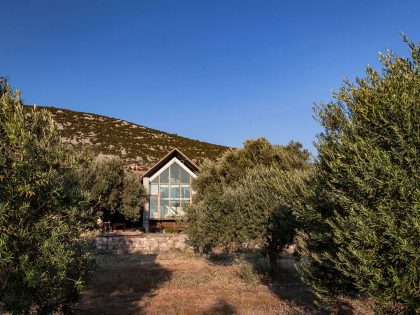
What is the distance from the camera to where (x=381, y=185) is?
809 centimetres

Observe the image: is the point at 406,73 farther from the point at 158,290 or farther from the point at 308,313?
the point at 158,290

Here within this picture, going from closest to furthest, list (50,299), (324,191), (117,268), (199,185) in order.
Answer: (50,299), (324,191), (117,268), (199,185)

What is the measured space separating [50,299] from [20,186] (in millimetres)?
3276

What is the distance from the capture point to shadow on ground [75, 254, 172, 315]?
15.8 m

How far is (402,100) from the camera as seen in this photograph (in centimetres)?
838

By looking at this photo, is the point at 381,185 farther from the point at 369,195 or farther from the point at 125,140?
the point at 125,140

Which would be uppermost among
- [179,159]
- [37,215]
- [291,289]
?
[179,159]

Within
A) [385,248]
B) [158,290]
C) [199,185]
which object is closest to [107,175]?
[199,185]

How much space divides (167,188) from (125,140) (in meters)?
34.6

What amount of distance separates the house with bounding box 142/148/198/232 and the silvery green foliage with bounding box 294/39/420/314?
36.4m

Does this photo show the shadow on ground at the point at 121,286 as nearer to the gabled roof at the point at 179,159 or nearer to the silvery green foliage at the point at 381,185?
the silvery green foliage at the point at 381,185

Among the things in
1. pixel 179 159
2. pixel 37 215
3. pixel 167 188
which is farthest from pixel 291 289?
pixel 179 159

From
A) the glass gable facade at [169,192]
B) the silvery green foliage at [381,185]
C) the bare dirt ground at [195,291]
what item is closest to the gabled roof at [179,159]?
the glass gable facade at [169,192]

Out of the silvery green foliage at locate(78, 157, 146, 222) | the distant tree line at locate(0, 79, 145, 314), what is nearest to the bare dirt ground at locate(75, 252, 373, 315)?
the distant tree line at locate(0, 79, 145, 314)
